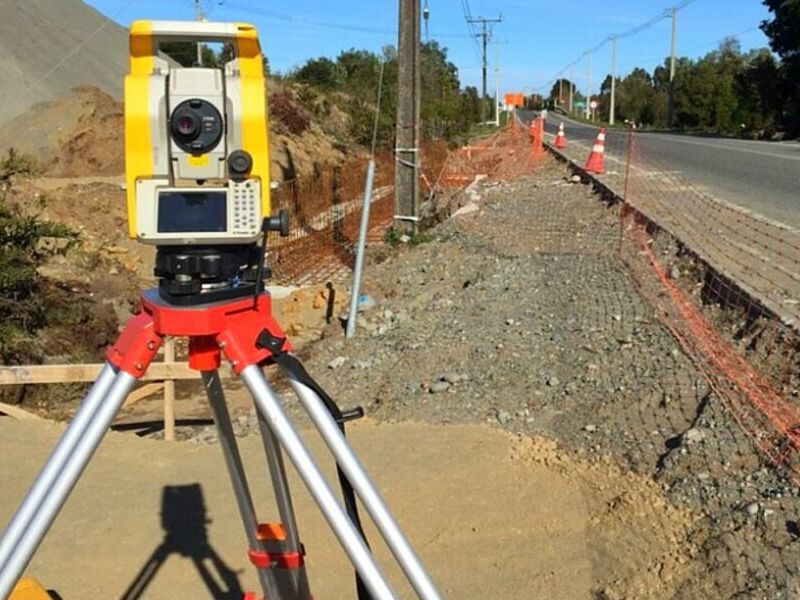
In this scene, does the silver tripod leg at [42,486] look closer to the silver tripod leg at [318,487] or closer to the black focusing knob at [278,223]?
the silver tripod leg at [318,487]

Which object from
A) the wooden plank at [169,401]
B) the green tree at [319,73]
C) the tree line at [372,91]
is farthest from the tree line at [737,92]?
the wooden plank at [169,401]

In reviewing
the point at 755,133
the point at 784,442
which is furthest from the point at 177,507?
the point at 755,133

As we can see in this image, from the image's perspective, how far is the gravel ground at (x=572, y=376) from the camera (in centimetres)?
333

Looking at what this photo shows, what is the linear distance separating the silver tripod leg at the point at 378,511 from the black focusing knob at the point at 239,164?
561 mm

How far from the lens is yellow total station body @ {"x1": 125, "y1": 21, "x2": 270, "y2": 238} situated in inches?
75.9

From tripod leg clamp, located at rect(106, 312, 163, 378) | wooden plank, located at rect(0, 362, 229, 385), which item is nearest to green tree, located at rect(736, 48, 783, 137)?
wooden plank, located at rect(0, 362, 229, 385)

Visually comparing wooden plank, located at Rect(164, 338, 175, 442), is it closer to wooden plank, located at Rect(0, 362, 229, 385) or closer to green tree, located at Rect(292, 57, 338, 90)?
wooden plank, located at Rect(0, 362, 229, 385)

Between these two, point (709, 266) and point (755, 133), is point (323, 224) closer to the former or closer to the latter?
point (709, 266)

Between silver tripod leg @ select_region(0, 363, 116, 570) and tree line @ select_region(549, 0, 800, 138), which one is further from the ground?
tree line @ select_region(549, 0, 800, 138)

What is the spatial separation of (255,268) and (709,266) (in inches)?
209

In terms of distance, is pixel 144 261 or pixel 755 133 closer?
pixel 144 261

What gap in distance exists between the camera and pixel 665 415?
4.51 m

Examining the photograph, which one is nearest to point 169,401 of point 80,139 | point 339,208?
point 339,208

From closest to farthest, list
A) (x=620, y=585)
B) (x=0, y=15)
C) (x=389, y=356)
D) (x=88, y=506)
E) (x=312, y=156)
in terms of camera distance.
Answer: (x=620, y=585)
(x=88, y=506)
(x=389, y=356)
(x=312, y=156)
(x=0, y=15)
